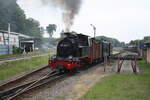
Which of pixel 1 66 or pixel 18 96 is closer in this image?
pixel 18 96

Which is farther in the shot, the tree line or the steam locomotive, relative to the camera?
the tree line

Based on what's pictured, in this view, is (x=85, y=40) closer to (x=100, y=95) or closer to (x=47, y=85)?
(x=47, y=85)

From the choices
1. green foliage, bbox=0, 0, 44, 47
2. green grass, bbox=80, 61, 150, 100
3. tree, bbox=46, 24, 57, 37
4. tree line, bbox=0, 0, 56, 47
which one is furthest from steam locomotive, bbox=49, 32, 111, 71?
tree, bbox=46, 24, 57, 37

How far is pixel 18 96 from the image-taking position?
977 centimetres

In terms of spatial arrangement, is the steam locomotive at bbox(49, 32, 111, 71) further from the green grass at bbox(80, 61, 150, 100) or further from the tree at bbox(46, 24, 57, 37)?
the tree at bbox(46, 24, 57, 37)

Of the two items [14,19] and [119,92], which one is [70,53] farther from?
[14,19]

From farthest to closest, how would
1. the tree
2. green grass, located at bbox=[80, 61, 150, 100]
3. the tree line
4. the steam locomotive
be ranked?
the tree < the tree line < the steam locomotive < green grass, located at bbox=[80, 61, 150, 100]

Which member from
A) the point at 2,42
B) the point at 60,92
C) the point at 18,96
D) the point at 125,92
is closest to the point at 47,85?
the point at 60,92

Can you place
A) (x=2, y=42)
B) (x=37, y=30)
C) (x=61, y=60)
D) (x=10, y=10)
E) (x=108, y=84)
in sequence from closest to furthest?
1. (x=108, y=84)
2. (x=61, y=60)
3. (x=2, y=42)
4. (x=10, y=10)
5. (x=37, y=30)

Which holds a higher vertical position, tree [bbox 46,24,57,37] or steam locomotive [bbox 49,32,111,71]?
tree [bbox 46,24,57,37]

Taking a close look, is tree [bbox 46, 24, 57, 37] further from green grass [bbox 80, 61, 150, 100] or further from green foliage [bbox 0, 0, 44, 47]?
green grass [bbox 80, 61, 150, 100]

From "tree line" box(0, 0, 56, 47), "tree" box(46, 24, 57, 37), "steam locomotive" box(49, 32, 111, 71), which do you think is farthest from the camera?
"tree" box(46, 24, 57, 37)

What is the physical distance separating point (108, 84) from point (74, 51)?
548 centimetres

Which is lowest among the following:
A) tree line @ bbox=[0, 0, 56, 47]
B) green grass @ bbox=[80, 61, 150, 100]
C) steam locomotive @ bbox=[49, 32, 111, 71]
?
Answer: green grass @ bbox=[80, 61, 150, 100]
